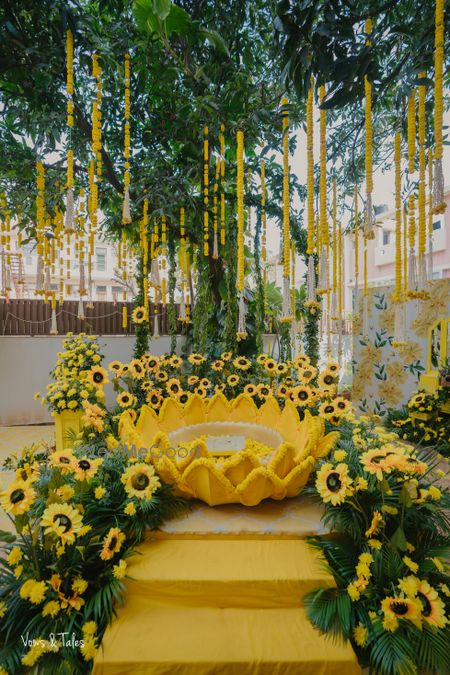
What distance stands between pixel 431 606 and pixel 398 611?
0.12 m

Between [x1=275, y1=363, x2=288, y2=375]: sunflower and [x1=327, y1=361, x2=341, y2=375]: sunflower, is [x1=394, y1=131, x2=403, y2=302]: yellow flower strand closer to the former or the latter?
[x1=327, y1=361, x2=341, y2=375]: sunflower

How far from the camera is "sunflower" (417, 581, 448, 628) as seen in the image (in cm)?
121

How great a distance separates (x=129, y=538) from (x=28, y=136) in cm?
362

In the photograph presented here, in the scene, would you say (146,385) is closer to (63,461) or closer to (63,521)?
(63,461)

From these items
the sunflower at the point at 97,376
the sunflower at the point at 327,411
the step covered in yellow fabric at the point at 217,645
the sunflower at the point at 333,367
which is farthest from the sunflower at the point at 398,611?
the sunflower at the point at 97,376

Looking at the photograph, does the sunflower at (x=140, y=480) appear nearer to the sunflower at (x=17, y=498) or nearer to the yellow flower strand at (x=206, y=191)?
the sunflower at (x=17, y=498)

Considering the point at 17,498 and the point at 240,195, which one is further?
the point at 240,195

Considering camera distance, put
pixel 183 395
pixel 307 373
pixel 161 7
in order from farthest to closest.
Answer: pixel 183 395
pixel 307 373
pixel 161 7

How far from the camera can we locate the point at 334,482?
1.46 m

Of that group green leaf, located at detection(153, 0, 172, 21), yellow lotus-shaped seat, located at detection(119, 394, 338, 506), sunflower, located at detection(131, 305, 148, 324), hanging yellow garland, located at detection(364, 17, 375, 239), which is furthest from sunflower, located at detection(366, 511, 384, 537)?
sunflower, located at detection(131, 305, 148, 324)

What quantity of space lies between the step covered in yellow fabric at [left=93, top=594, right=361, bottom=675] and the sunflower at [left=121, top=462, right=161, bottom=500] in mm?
418

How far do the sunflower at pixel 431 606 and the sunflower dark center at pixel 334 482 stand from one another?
43cm

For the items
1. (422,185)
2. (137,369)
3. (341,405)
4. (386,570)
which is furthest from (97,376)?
(422,185)

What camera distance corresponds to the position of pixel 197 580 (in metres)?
1.37
